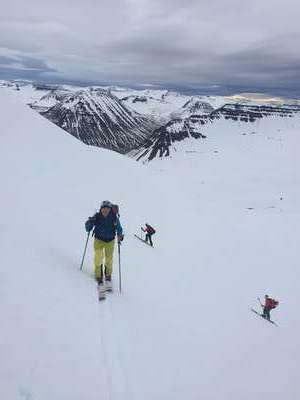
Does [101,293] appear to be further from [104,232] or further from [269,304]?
[269,304]

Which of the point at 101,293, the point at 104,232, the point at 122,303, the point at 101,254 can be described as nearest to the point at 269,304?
the point at 122,303

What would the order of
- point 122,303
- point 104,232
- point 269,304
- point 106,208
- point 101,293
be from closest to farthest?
1. point 101,293
2. point 122,303
3. point 106,208
4. point 104,232
5. point 269,304

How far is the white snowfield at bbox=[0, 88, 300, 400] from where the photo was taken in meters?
8.66

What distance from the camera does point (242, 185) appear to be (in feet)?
467

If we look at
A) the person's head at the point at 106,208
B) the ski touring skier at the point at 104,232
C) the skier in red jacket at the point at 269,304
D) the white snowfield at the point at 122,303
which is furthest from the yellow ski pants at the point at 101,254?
the skier in red jacket at the point at 269,304

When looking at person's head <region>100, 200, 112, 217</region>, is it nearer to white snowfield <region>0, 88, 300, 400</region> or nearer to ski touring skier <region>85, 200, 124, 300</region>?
ski touring skier <region>85, 200, 124, 300</region>

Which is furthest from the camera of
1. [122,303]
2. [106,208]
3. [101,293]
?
[106,208]

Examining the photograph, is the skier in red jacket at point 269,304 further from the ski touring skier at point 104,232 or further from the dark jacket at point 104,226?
the dark jacket at point 104,226

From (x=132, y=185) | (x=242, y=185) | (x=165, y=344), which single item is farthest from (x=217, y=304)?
(x=242, y=185)

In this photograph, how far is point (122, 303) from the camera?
12.6 meters

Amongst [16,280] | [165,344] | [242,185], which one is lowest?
[242,185]

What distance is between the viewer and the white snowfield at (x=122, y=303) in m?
8.66

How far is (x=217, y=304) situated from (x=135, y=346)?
8.49m

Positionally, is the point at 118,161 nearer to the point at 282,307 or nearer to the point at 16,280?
the point at 282,307
